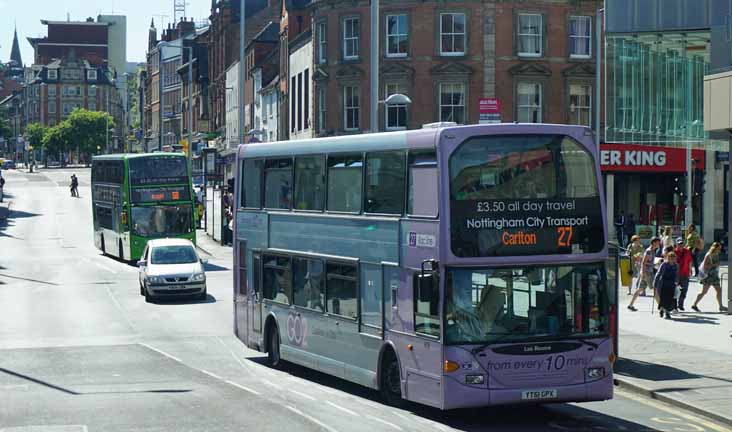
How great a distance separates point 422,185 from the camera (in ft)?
52.8

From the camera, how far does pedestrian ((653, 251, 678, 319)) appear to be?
91.4 ft

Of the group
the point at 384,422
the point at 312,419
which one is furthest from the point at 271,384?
the point at 384,422

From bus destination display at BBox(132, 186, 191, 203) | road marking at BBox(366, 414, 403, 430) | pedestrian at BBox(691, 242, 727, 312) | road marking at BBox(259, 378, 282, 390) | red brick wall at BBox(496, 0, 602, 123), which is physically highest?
red brick wall at BBox(496, 0, 602, 123)

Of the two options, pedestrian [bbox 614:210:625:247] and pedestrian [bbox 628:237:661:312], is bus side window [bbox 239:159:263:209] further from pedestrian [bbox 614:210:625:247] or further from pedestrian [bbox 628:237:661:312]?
pedestrian [bbox 614:210:625:247]

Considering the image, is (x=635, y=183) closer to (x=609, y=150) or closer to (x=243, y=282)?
(x=609, y=150)

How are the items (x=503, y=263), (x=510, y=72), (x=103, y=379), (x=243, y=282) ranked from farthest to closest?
1. (x=510, y=72)
2. (x=243, y=282)
3. (x=103, y=379)
4. (x=503, y=263)

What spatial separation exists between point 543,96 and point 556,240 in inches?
1674

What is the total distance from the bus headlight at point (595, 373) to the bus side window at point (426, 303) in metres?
→ 2.02

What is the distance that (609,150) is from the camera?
192 ft

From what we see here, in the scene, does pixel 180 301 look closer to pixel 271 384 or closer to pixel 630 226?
pixel 271 384

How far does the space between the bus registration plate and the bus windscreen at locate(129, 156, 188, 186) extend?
36.0 meters

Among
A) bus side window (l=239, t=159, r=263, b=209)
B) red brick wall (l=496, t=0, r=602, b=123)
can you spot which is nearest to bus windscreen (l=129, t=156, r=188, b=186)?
red brick wall (l=496, t=0, r=602, b=123)

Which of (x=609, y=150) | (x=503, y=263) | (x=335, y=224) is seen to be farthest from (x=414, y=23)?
(x=503, y=263)

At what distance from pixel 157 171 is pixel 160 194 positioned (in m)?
0.94
